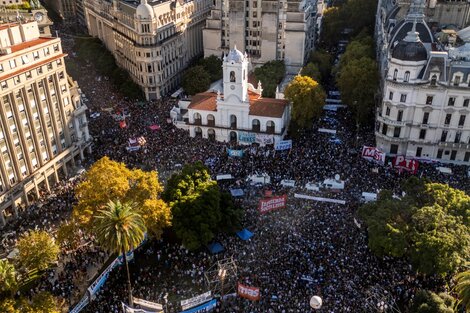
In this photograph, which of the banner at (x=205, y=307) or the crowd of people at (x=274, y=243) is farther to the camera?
the crowd of people at (x=274, y=243)

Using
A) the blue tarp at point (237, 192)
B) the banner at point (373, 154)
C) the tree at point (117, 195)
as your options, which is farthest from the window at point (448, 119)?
the tree at point (117, 195)

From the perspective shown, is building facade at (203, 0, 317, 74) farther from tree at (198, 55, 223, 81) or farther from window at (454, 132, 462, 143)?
window at (454, 132, 462, 143)

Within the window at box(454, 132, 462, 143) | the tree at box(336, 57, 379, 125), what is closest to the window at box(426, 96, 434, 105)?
the window at box(454, 132, 462, 143)

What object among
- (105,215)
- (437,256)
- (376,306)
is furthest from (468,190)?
(105,215)

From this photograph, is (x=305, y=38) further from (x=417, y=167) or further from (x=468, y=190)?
(x=468, y=190)

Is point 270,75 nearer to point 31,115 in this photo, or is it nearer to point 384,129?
point 384,129

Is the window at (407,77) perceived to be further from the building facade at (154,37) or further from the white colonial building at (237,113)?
the building facade at (154,37)

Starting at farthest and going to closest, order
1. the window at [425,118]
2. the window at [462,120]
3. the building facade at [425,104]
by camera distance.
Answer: the window at [425,118] < the window at [462,120] < the building facade at [425,104]
